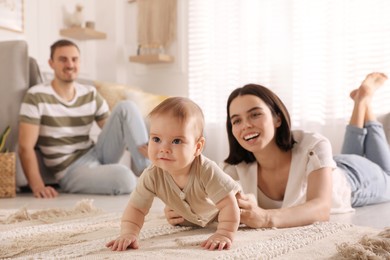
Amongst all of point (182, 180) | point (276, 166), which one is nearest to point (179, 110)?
point (182, 180)

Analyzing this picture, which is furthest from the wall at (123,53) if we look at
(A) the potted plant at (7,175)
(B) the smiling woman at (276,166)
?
(B) the smiling woman at (276,166)

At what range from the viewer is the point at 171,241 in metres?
1.24

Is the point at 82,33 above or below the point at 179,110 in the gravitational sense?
above

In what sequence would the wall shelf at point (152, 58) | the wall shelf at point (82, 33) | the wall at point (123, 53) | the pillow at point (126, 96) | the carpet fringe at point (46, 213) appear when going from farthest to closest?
1. the wall at point (123, 53)
2. the wall shelf at point (152, 58)
3. the wall shelf at point (82, 33)
4. the pillow at point (126, 96)
5. the carpet fringe at point (46, 213)

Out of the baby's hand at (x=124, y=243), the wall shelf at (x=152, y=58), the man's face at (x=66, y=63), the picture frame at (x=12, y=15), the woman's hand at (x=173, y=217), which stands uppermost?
the picture frame at (x=12, y=15)

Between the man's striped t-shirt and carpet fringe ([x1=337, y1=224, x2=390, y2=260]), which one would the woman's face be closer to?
carpet fringe ([x1=337, y1=224, x2=390, y2=260])

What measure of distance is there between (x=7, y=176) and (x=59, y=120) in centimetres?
42

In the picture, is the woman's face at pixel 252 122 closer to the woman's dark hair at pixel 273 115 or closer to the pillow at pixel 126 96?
the woman's dark hair at pixel 273 115

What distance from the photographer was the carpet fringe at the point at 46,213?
1.69 meters

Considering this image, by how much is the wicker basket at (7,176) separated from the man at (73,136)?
9cm

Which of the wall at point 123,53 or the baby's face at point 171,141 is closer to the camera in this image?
the baby's face at point 171,141

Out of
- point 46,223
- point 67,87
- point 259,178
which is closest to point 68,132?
point 67,87

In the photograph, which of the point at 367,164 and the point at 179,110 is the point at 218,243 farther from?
the point at 367,164

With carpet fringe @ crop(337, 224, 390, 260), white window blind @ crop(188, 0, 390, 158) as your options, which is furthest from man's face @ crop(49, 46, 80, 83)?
carpet fringe @ crop(337, 224, 390, 260)
